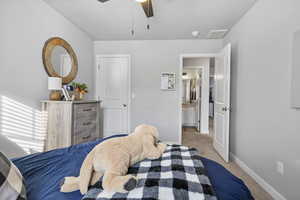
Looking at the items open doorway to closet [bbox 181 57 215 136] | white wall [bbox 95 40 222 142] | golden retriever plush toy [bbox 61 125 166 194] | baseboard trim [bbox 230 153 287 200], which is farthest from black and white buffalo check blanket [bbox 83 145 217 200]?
open doorway to closet [bbox 181 57 215 136]

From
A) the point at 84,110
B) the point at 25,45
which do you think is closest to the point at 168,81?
the point at 84,110

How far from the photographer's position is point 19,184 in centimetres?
72

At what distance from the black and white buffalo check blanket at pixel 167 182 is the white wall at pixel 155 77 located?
2.54 meters

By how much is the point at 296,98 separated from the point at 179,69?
2.35 meters

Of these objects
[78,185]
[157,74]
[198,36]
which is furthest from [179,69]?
[78,185]

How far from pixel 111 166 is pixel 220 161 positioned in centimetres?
253

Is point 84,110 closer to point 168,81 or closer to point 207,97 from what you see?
point 168,81

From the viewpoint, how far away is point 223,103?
2.79 m

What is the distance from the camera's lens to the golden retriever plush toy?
77 centimetres

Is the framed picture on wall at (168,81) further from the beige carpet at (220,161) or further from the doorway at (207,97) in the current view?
the beige carpet at (220,161)

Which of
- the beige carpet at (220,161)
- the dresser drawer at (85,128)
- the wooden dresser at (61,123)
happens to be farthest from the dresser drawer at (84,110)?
the beige carpet at (220,161)

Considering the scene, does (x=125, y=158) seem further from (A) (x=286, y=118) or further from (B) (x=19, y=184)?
(A) (x=286, y=118)

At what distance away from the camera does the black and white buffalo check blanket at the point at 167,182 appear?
687mm

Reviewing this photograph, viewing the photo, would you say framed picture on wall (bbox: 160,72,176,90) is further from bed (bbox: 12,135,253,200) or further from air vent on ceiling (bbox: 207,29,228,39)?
bed (bbox: 12,135,253,200)
